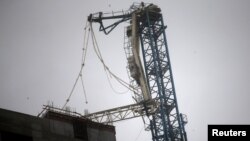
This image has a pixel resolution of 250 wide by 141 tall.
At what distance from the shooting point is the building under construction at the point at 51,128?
3938 centimetres

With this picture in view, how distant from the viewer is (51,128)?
141ft

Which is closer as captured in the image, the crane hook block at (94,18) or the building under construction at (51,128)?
the building under construction at (51,128)

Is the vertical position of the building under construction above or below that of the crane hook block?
below

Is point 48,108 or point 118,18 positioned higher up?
point 118,18

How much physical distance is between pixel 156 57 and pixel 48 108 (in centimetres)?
1619

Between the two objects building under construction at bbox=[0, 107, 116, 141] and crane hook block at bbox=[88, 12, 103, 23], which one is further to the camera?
crane hook block at bbox=[88, 12, 103, 23]

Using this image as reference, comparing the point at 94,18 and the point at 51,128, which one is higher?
the point at 94,18

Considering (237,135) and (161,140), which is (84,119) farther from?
(237,135)

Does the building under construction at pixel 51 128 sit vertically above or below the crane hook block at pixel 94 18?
below

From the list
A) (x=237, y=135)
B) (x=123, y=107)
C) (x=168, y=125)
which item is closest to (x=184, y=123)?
(x=168, y=125)

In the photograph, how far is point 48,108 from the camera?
45.1m

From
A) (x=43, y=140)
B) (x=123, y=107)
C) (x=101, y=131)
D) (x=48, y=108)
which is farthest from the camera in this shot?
(x=123, y=107)

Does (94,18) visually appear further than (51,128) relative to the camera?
Yes

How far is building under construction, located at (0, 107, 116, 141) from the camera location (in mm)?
39375
